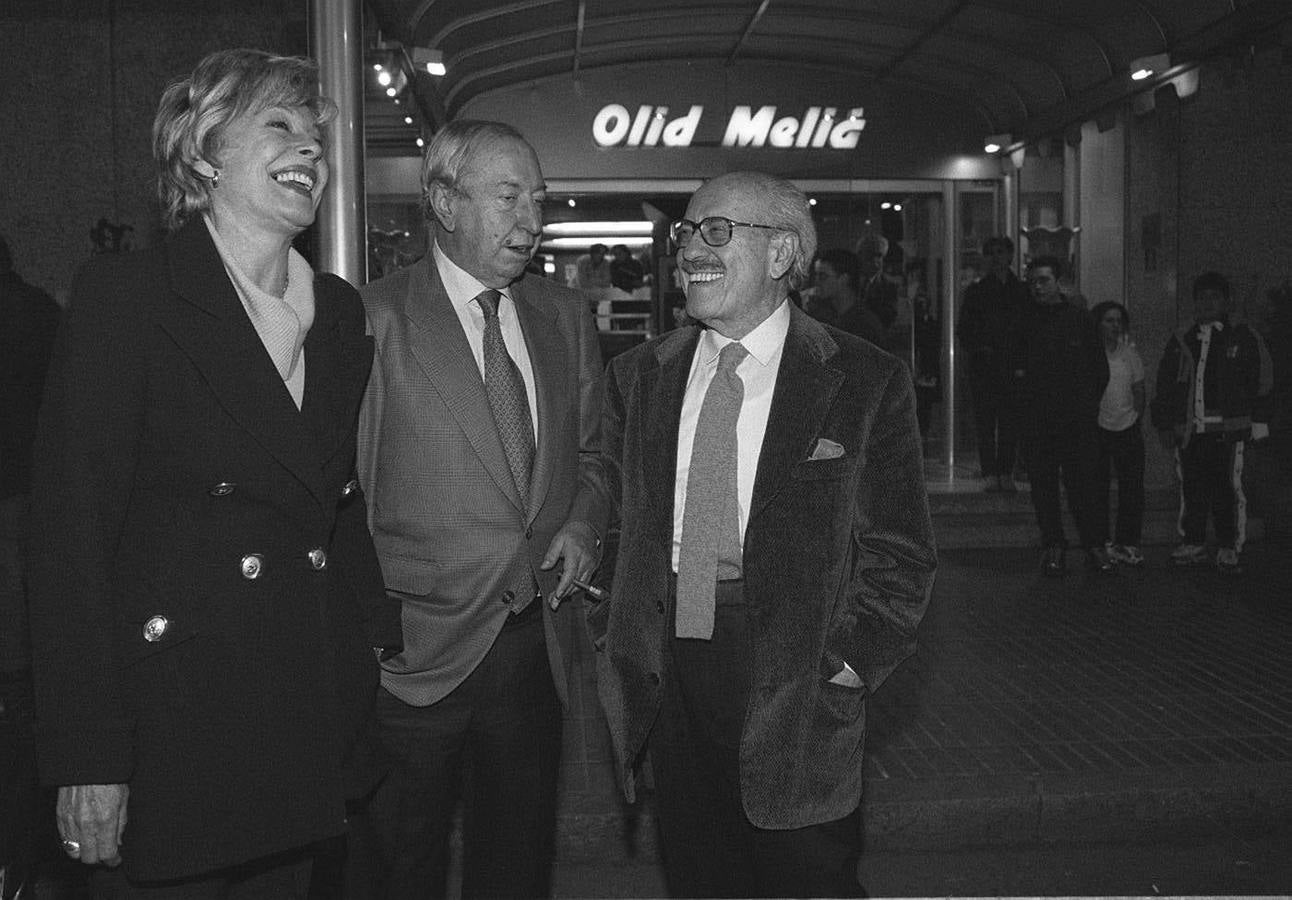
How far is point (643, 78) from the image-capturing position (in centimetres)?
1705

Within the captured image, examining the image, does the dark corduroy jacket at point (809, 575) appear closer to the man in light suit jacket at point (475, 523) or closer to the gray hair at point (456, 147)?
the man in light suit jacket at point (475, 523)

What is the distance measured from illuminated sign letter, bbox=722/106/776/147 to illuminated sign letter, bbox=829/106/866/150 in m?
0.83

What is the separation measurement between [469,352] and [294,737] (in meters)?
1.14

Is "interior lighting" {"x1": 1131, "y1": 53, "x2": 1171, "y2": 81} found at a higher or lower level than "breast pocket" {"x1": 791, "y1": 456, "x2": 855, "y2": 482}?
higher

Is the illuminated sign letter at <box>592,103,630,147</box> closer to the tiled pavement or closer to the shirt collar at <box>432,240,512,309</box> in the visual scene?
the tiled pavement

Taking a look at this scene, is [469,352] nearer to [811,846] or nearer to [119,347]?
[119,347]

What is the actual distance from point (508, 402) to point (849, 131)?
14.6 m

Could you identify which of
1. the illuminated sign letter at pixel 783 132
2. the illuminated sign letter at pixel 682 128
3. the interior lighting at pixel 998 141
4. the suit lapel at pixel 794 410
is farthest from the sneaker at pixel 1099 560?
the suit lapel at pixel 794 410

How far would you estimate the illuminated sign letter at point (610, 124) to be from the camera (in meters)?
17.0

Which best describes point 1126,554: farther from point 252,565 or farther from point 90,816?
point 90,816

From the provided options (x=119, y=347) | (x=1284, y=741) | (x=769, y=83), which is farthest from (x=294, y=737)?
(x=769, y=83)

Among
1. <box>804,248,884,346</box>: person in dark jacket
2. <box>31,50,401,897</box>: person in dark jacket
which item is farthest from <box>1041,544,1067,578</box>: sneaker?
<box>31,50,401,897</box>: person in dark jacket

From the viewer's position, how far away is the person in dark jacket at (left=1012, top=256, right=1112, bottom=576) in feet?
34.4

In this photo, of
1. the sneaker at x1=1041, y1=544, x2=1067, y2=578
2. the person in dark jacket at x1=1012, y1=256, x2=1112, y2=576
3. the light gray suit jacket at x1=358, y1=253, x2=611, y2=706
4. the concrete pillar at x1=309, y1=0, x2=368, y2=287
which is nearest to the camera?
the light gray suit jacket at x1=358, y1=253, x2=611, y2=706
